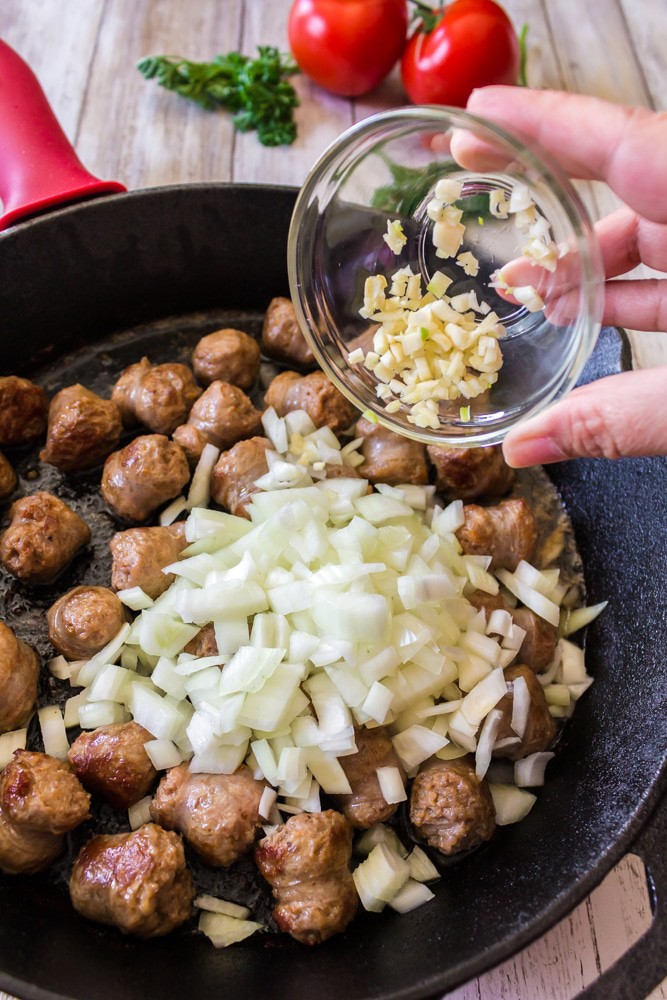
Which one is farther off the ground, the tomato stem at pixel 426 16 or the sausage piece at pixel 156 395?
the tomato stem at pixel 426 16

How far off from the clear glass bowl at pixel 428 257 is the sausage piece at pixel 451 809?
2.81 feet

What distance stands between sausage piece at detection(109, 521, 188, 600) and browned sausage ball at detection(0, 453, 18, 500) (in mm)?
406

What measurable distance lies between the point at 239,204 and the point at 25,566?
1369mm

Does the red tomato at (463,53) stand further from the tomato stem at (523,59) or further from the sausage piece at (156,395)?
the sausage piece at (156,395)

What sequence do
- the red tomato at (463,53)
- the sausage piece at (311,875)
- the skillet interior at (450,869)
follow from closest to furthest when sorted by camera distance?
the skillet interior at (450,869) < the sausage piece at (311,875) < the red tomato at (463,53)

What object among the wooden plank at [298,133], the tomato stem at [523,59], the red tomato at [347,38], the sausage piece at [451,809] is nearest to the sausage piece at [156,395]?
the wooden plank at [298,133]

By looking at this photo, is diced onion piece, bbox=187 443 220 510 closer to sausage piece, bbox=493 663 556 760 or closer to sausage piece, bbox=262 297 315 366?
sausage piece, bbox=262 297 315 366

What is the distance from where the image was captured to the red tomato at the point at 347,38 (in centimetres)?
346

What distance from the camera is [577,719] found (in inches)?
99.1

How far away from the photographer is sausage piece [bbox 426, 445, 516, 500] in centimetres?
269

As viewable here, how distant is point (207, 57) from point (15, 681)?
288 centimetres

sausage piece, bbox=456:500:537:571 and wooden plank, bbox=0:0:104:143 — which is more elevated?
wooden plank, bbox=0:0:104:143

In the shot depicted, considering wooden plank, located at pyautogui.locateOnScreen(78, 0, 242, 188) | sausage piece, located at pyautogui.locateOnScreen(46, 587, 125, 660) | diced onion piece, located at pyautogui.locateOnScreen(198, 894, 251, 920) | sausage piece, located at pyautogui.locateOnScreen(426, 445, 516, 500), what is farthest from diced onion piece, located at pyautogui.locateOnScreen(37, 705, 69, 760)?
wooden plank, located at pyautogui.locateOnScreen(78, 0, 242, 188)

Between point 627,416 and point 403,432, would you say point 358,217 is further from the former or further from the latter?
point 627,416
